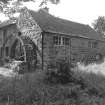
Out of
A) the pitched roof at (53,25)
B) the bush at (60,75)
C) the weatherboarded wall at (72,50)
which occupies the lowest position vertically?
the bush at (60,75)

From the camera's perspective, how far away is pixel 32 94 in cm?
541

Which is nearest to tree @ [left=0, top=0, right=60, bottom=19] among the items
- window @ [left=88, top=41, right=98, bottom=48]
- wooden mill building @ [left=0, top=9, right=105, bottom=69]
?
wooden mill building @ [left=0, top=9, right=105, bottom=69]

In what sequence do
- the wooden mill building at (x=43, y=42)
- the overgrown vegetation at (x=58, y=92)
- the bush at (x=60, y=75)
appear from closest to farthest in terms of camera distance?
the overgrown vegetation at (x=58, y=92), the bush at (x=60, y=75), the wooden mill building at (x=43, y=42)

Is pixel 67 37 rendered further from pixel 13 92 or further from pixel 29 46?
pixel 13 92

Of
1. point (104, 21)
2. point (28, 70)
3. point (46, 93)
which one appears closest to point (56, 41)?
point (28, 70)

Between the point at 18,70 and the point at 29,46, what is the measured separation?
2658 millimetres

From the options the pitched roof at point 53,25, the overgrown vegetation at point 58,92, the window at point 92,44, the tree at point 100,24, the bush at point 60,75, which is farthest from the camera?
the tree at point 100,24

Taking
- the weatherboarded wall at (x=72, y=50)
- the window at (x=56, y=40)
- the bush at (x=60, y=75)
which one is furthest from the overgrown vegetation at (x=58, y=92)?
the window at (x=56, y=40)

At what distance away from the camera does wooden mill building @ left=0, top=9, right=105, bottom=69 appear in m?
12.5

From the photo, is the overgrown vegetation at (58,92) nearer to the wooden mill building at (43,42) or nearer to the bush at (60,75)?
the bush at (60,75)

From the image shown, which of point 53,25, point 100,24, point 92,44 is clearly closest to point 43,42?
point 53,25

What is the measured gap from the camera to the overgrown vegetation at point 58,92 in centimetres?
516

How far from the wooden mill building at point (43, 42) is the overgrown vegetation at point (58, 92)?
3.41 meters

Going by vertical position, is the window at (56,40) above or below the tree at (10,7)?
below
